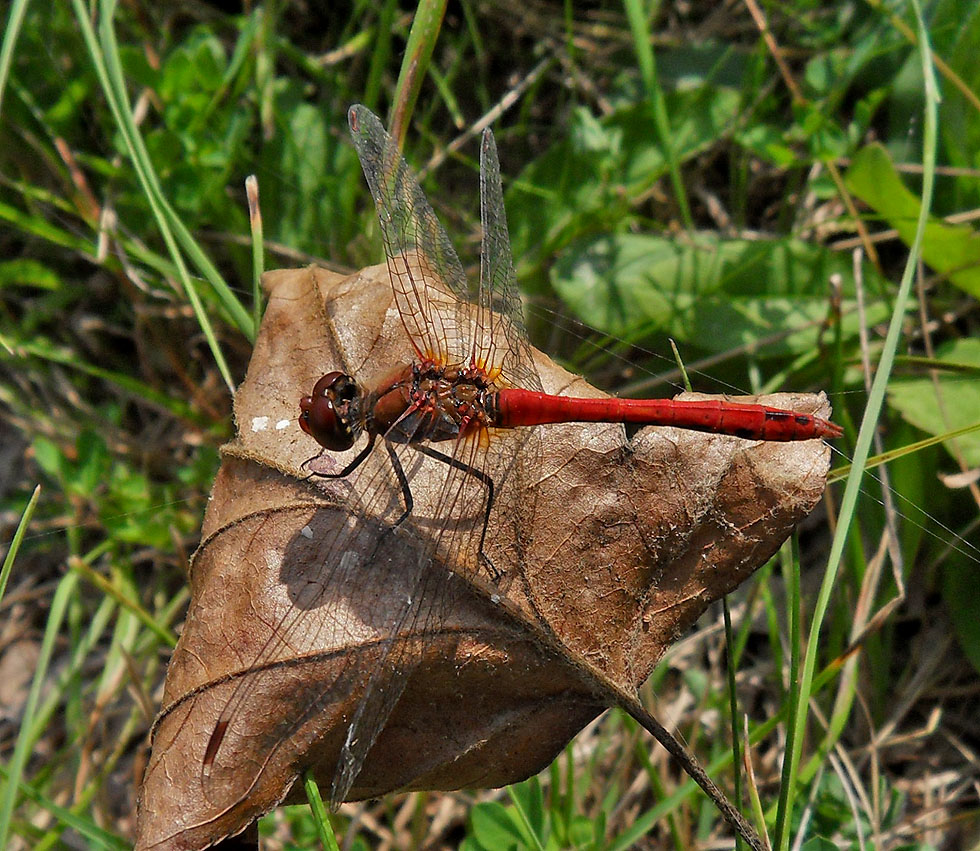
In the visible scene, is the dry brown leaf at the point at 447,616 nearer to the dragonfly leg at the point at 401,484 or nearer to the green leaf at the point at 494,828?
the dragonfly leg at the point at 401,484

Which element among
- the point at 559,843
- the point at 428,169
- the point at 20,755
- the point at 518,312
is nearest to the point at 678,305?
the point at 518,312

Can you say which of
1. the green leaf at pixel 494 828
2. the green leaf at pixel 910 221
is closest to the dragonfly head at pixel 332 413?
the green leaf at pixel 494 828

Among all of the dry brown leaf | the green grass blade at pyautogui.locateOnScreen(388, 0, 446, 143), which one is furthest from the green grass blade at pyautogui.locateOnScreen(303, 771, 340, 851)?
the green grass blade at pyautogui.locateOnScreen(388, 0, 446, 143)

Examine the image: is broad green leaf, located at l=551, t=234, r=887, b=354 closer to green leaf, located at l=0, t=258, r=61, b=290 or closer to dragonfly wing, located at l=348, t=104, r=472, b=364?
dragonfly wing, located at l=348, t=104, r=472, b=364

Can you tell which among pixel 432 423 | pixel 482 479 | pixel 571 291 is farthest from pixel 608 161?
pixel 482 479

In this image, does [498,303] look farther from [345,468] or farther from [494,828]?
[494,828]

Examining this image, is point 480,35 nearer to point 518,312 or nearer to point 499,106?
point 499,106
